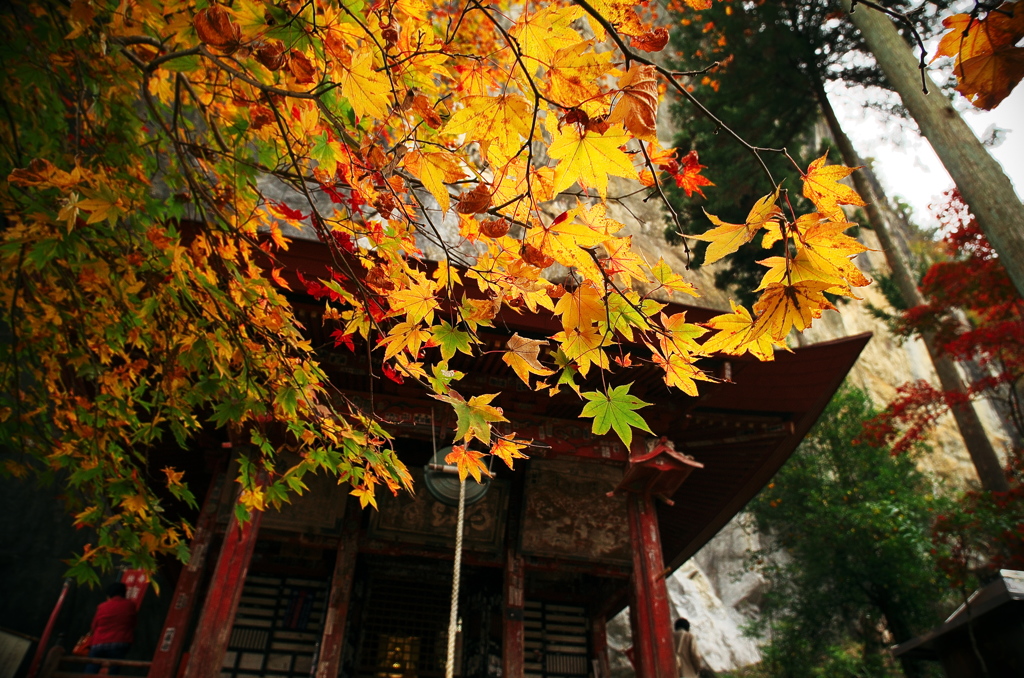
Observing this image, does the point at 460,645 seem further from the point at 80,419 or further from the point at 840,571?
the point at 840,571

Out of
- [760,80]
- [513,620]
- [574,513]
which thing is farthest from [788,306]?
[760,80]

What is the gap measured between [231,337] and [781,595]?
1207 cm

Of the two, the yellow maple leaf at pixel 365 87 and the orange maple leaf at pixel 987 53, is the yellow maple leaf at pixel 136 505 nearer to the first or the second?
the yellow maple leaf at pixel 365 87

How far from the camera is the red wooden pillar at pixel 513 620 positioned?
5094 millimetres

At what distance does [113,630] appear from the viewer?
5570mm

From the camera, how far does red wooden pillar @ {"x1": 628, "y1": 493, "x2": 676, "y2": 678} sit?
430 centimetres

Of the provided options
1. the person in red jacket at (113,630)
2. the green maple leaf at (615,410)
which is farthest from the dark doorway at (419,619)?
the green maple leaf at (615,410)

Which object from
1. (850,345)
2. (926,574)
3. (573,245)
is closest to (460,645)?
(850,345)

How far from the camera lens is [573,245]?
4.53ft

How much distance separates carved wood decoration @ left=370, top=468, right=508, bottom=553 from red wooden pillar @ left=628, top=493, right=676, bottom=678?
4.97 feet

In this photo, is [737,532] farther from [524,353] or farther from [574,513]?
[524,353]

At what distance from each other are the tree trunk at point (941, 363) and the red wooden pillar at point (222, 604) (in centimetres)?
872

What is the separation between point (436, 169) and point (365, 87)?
0.27m

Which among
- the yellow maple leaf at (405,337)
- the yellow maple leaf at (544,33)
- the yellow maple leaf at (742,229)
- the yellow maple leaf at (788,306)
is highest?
the yellow maple leaf at (544,33)
